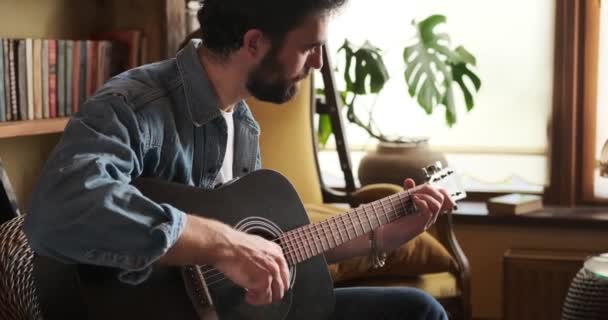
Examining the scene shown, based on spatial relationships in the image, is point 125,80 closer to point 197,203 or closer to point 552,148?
point 197,203

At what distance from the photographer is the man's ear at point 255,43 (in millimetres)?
1639

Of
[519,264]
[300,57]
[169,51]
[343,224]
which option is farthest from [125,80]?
[519,264]

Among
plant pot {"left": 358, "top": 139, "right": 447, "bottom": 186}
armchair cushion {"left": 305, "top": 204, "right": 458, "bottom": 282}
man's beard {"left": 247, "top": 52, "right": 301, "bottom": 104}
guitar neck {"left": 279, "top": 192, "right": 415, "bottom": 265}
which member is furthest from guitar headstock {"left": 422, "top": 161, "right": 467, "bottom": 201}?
plant pot {"left": 358, "top": 139, "right": 447, "bottom": 186}

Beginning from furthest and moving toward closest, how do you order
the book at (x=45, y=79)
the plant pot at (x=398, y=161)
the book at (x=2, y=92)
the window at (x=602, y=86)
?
the window at (x=602, y=86), the plant pot at (x=398, y=161), the book at (x=45, y=79), the book at (x=2, y=92)

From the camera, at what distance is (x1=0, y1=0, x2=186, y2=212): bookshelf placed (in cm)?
241

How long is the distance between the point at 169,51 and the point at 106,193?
4.52 ft

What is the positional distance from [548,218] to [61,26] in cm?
172

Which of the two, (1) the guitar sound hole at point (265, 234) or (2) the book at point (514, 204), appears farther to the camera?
(2) the book at point (514, 204)

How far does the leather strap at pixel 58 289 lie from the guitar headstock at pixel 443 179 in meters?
0.78

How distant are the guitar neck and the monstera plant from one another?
1.22m

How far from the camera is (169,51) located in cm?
261

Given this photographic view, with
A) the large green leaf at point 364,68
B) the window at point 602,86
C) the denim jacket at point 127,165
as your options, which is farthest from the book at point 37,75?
the window at point 602,86

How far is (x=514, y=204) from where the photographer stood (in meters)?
2.97

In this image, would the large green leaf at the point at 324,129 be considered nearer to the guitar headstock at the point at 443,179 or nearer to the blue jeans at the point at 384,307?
the guitar headstock at the point at 443,179
